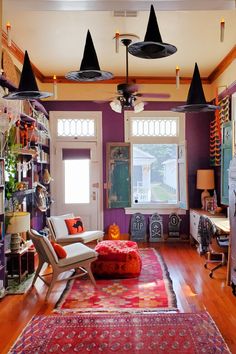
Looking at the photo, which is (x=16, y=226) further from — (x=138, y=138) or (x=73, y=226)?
(x=138, y=138)

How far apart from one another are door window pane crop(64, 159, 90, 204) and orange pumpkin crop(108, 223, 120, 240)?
30.7 inches

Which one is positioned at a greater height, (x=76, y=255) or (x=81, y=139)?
(x=81, y=139)

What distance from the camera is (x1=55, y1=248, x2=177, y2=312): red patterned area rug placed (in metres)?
3.54

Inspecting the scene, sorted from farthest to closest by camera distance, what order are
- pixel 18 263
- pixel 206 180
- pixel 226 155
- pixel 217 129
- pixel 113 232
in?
1. pixel 113 232
2. pixel 206 180
3. pixel 217 129
4. pixel 226 155
5. pixel 18 263

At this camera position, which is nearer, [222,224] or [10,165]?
[10,165]

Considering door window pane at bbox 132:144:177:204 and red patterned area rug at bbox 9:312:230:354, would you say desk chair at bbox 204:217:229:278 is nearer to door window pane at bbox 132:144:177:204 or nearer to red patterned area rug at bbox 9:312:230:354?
red patterned area rug at bbox 9:312:230:354

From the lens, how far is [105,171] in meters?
6.85

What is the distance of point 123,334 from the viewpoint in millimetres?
2938

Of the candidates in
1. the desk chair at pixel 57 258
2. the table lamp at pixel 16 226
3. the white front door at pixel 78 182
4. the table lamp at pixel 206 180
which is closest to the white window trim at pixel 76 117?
the white front door at pixel 78 182

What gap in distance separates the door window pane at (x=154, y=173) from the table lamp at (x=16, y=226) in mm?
3212

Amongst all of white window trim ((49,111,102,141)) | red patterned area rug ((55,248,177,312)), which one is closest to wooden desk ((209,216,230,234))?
red patterned area rug ((55,248,177,312))

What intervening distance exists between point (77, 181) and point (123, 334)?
168 inches

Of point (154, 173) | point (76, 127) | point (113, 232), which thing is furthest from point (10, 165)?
point (154, 173)

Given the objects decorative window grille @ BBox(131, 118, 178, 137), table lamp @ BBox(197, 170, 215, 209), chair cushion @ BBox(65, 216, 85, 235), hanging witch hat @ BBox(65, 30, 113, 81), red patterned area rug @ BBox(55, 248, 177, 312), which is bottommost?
red patterned area rug @ BBox(55, 248, 177, 312)
